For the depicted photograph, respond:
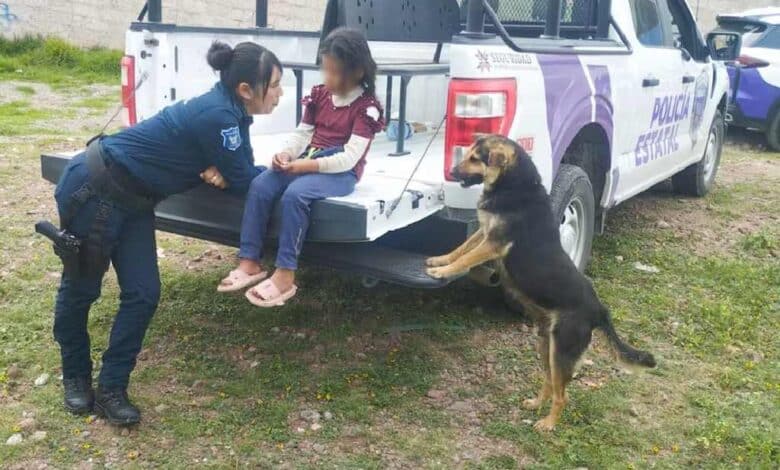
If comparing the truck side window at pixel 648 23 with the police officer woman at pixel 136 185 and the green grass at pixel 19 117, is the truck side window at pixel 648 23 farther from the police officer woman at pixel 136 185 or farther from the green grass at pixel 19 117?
the green grass at pixel 19 117

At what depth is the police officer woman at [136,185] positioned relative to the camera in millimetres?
3105

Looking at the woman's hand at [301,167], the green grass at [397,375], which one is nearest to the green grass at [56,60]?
the green grass at [397,375]

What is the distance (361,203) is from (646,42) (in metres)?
2.84

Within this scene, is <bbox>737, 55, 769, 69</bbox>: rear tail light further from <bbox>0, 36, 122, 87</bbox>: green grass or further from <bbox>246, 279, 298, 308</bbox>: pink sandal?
<bbox>0, 36, 122, 87</bbox>: green grass

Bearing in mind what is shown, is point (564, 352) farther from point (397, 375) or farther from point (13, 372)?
point (13, 372)

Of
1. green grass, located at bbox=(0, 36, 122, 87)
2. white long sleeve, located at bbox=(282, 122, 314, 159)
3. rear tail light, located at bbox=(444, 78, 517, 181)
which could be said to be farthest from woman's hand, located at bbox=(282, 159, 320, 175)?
green grass, located at bbox=(0, 36, 122, 87)

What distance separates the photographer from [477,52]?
3.29m

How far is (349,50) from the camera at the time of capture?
3.41 meters

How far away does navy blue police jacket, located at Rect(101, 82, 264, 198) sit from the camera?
313cm

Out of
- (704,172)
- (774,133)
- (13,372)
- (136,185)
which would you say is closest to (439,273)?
(136,185)

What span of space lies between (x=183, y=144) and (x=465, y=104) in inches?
45.2

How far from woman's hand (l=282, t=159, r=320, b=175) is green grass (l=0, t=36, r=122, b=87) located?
11.9 m

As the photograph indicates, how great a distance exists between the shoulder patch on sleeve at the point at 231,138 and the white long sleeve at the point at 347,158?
1.17ft

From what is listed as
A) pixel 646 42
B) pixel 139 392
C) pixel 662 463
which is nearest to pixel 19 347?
Answer: pixel 139 392
